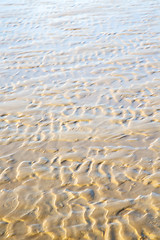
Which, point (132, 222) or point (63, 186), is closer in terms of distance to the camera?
point (132, 222)

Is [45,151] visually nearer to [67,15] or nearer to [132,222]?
[132,222]

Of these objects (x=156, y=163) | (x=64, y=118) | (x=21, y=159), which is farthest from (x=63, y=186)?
(x=64, y=118)

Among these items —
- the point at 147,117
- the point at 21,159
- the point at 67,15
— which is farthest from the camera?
the point at 67,15

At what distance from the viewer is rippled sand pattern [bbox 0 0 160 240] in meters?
3.37

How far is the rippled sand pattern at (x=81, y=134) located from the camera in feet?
11.0

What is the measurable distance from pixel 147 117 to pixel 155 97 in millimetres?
776

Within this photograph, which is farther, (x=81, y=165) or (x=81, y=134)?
(x=81, y=134)

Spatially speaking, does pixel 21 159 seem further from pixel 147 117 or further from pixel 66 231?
pixel 147 117

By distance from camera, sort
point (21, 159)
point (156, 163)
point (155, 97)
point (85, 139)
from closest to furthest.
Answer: point (156, 163)
point (21, 159)
point (85, 139)
point (155, 97)

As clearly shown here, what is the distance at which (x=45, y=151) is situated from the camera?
4504 mm

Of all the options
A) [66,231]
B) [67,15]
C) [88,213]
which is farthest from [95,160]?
[67,15]

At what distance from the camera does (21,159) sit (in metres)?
4.38

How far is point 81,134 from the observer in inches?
190

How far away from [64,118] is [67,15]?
6976 millimetres
